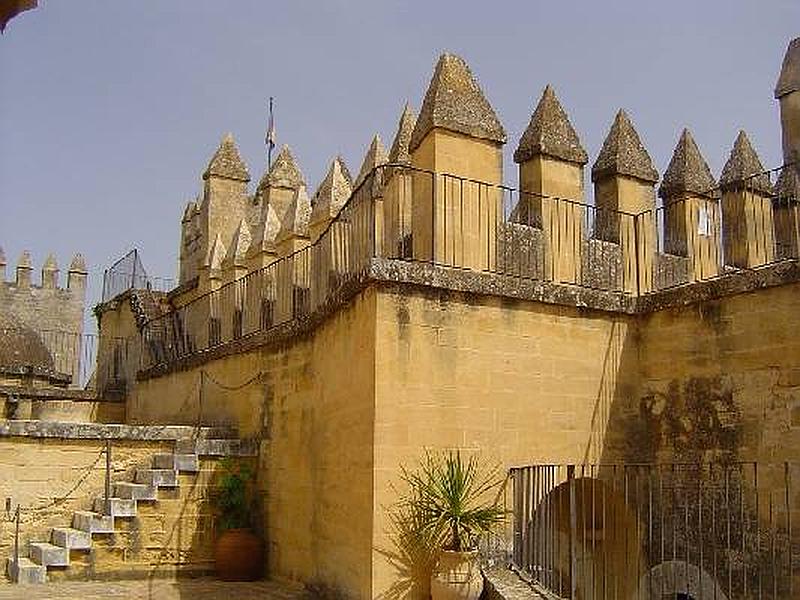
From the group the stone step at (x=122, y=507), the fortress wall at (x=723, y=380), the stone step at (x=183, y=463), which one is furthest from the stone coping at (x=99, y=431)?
the fortress wall at (x=723, y=380)

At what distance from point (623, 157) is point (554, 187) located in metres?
1.18

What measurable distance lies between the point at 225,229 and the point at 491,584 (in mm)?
14604

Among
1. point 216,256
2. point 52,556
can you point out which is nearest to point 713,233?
point 52,556

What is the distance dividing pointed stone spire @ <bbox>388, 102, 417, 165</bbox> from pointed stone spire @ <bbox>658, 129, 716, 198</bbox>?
3.51m

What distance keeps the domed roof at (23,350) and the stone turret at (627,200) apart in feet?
54.9

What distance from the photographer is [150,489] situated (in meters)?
10.8

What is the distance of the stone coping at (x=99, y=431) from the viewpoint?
35.4ft

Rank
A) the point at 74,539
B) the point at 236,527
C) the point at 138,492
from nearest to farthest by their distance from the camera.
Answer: the point at 74,539 → the point at 138,492 → the point at 236,527

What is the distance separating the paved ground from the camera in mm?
9227

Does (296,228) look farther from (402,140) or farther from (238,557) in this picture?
(238,557)

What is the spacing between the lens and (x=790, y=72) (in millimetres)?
14188

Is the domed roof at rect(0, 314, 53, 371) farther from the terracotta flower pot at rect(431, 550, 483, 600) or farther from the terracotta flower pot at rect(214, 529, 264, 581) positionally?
the terracotta flower pot at rect(431, 550, 483, 600)

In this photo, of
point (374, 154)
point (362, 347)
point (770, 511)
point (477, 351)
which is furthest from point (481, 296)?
point (374, 154)

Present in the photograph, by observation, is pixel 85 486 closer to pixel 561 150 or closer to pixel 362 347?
pixel 362 347
